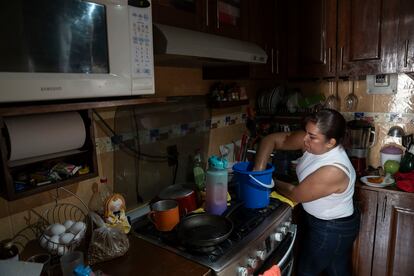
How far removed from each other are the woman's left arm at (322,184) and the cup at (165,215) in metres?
0.63

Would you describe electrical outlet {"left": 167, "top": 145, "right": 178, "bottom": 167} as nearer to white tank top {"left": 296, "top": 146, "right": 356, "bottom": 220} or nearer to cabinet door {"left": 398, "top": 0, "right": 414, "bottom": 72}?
white tank top {"left": 296, "top": 146, "right": 356, "bottom": 220}

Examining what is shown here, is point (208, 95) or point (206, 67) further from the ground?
point (206, 67)

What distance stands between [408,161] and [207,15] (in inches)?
63.9

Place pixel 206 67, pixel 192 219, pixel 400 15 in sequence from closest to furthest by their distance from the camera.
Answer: pixel 192 219
pixel 400 15
pixel 206 67

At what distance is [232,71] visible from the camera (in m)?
1.73

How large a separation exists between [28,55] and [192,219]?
0.84 meters

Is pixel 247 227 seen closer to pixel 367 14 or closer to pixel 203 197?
pixel 203 197

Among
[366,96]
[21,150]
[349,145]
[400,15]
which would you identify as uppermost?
[400,15]

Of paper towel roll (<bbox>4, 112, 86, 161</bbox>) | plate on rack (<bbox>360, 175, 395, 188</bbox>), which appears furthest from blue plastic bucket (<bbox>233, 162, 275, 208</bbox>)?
plate on rack (<bbox>360, 175, 395, 188</bbox>)

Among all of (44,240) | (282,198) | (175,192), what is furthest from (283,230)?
(44,240)

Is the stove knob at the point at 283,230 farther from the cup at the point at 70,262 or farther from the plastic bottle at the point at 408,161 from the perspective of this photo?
the plastic bottle at the point at 408,161

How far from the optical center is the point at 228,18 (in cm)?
148

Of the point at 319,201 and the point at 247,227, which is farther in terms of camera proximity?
the point at 319,201

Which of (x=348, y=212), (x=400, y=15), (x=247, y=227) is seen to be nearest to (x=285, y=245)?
(x=247, y=227)
